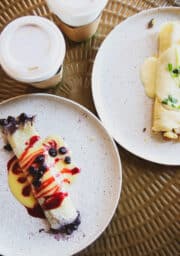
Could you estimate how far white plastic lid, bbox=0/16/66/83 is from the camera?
1319mm

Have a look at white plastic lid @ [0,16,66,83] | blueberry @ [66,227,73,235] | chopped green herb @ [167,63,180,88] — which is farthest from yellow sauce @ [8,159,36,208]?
chopped green herb @ [167,63,180,88]

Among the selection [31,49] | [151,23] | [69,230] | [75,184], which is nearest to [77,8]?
[31,49]

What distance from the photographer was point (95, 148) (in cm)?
140

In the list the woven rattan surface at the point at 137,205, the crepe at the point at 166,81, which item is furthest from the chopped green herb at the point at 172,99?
the woven rattan surface at the point at 137,205

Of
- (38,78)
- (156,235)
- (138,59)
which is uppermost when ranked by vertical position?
(38,78)

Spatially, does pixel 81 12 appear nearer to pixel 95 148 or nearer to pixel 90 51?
pixel 90 51

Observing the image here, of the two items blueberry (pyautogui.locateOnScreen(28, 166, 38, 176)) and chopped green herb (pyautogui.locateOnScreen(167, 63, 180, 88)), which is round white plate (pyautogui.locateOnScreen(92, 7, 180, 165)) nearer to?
chopped green herb (pyautogui.locateOnScreen(167, 63, 180, 88))

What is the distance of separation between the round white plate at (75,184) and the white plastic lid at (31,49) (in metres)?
0.10

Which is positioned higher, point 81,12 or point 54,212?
point 81,12

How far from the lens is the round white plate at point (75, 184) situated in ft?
4.44

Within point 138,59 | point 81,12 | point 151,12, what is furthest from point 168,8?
point 81,12

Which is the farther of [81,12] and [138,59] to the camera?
[138,59]

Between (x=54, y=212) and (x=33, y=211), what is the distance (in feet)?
0.25

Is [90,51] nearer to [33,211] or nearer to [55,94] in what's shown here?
[55,94]
